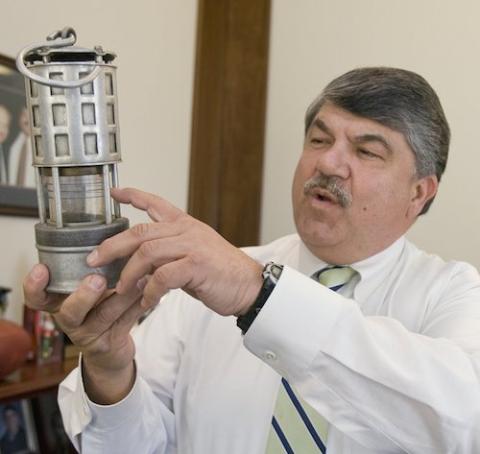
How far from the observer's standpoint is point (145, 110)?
7.50 ft

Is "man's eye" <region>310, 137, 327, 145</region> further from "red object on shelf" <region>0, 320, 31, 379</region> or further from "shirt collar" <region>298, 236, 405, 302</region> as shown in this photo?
"red object on shelf" <region>0, 320, 31, 379</region>

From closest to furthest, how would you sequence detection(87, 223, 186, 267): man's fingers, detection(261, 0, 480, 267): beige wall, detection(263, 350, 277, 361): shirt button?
1. detection(87, 223, 186, 267): man's fingers
2. detection(263, 350, 277, 361): shirt button
3. detection(261, 0, 480, 267): beige wall

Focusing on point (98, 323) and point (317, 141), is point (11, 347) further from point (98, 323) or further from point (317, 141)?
point (317, 141)

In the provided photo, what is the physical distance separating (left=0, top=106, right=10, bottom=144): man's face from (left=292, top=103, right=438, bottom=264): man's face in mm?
936

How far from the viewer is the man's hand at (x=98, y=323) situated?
0.74 meters

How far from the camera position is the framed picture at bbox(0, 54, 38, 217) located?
→ 1.74 meters

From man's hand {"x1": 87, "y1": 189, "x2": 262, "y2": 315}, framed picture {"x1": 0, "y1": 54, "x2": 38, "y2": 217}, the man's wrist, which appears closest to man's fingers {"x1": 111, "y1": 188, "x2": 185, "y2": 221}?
man's hand {"x1": 87, "y1": 189, "x2": 262, "y2": 315}

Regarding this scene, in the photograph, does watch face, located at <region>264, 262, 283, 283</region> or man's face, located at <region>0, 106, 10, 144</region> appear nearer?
watch face, located at <region>264, 262, 283, 283</region>

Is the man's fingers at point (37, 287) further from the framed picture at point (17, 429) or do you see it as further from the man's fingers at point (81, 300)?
the framed picture at point (17, 429)

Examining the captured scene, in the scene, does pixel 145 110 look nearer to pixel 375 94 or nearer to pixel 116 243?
pixel 375 94

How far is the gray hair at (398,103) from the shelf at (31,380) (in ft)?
3.24

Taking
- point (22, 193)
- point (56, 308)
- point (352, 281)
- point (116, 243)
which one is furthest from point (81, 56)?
point (22, 193)

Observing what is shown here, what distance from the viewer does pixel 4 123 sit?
1741mm

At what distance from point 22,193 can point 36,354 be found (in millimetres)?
471
